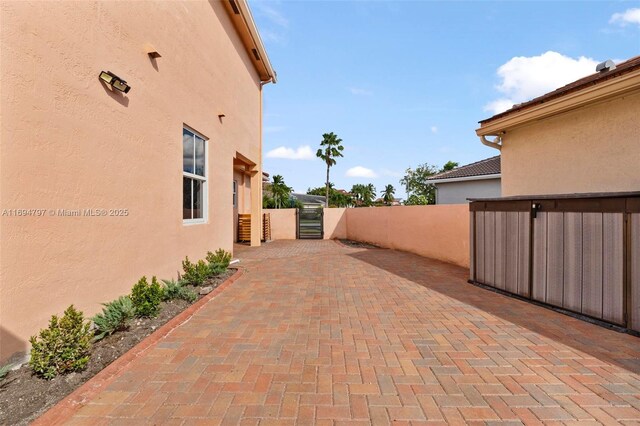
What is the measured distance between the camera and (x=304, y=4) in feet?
27.5

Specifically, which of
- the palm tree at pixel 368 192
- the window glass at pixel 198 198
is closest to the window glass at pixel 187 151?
the window glass at pixel 198 198

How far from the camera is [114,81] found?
139 inches

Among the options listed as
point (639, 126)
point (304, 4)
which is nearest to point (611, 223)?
point (639, 126)

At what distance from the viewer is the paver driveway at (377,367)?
7.08ft

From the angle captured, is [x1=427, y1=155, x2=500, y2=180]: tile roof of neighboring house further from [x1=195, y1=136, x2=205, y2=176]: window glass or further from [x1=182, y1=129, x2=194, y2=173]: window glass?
[x1=182, y1=129, x2=194, y2=173]: window glass

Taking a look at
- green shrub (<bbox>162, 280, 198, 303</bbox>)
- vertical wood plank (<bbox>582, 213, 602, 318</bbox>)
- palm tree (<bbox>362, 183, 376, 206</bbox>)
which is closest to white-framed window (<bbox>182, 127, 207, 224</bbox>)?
green shrub (<bbox>162, 280, 198, 303</bbox>)

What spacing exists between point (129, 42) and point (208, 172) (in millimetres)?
3082

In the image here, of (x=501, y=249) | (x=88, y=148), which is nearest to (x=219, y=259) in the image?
(x=88, y=148)

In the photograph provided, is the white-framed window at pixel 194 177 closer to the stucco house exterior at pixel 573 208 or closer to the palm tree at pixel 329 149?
the stucco house exterior at pixel 573 208

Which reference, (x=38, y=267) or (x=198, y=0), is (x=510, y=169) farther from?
(x=38, y=267)

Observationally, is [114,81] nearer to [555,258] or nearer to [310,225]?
[555,258]

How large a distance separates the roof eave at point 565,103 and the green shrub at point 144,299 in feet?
25.0

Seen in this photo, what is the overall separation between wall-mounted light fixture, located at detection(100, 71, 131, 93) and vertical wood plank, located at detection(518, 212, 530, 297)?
6.14 m

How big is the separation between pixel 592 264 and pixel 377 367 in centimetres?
326
